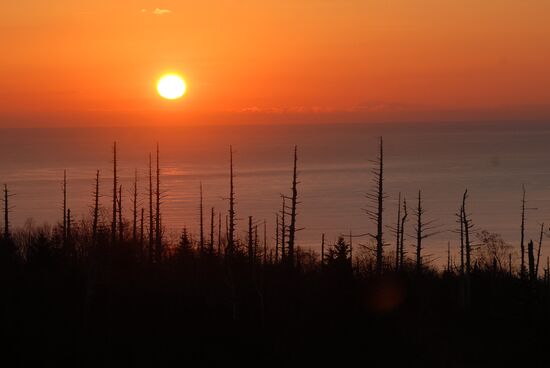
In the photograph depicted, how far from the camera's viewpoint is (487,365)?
26469 millimetres

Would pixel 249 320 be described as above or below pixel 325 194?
below

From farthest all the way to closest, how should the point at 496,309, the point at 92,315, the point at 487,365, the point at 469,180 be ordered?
1. the point at 469,180
2. the point at 496,309
3. the point at 92,315
4. the point at 487,365

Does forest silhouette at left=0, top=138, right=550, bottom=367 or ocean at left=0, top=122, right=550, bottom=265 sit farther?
ocean at left=0, top=122, right=550, bottom=265

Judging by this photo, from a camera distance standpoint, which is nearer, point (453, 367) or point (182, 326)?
point (453, 367)

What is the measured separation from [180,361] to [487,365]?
10.9 metres

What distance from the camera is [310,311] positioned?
29500 mm

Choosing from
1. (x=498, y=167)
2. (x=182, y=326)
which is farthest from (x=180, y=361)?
(x=498, y=167)

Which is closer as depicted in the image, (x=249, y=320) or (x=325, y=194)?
(x=249, y=320)

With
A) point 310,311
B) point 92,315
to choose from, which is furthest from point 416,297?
point 92,315

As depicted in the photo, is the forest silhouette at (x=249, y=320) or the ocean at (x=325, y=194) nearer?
the forest silhouette at (x=249, y=320)

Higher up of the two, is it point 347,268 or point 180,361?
point 347,268

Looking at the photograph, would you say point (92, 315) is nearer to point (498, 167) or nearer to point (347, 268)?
point (347, 268)

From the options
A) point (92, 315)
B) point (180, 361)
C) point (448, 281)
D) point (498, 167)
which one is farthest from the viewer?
point (498, 167)

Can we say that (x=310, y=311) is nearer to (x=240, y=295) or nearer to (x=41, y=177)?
(x=240, y=295)
